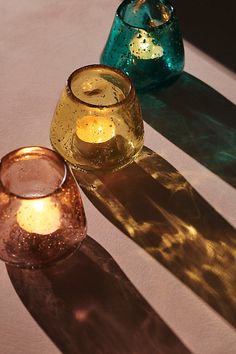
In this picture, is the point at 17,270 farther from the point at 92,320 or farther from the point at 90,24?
the point at 90,24

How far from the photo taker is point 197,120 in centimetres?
78

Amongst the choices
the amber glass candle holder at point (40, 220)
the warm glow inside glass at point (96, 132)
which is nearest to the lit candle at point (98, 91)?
the warm glow inside glass at point (96, 132)

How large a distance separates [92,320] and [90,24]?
0.45 meters

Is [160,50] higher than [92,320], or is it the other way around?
[160,50]

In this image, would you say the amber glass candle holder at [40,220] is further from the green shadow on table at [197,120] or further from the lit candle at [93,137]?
the green shadow on table at [197,120]

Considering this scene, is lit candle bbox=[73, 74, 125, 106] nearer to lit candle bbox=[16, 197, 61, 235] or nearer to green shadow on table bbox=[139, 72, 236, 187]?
green shadow on table bbox=[139, 72, 236, 187]

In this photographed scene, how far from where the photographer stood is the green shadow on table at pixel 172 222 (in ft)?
2.07

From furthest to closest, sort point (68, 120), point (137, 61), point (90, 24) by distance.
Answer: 1. point (90, 24)
2. point (137, 61)
3. point (68, 120)

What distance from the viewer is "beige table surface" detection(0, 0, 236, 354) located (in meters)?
0.59

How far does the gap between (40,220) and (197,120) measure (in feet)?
0.86

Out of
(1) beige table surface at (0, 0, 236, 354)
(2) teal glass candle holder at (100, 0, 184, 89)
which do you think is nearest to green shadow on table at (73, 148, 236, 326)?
(1) beige table surface at (0, 0, 236, 354)

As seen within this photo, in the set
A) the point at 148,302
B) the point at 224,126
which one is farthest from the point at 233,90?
the point at 148,302

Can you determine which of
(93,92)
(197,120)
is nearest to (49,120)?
(93,92)

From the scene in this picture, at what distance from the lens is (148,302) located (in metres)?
0.61
